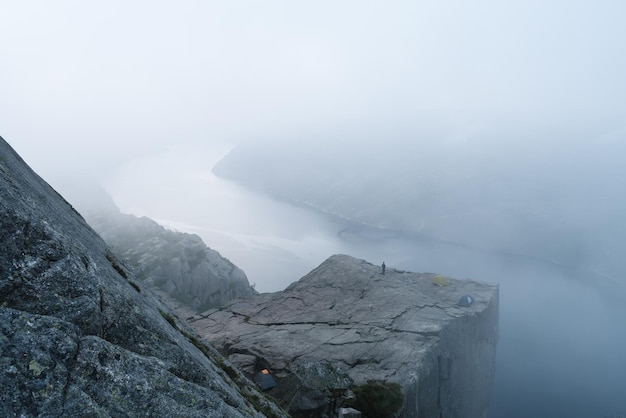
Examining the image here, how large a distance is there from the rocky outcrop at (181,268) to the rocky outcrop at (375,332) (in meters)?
32.7

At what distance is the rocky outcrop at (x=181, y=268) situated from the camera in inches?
2411

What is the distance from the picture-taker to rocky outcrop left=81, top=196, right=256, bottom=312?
61.2 meters

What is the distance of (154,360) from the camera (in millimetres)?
6586

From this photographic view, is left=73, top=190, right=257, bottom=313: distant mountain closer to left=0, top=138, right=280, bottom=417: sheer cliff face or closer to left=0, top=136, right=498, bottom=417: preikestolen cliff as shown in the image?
left=0, top=136, right=498, bottom=417: preikestolen cliff

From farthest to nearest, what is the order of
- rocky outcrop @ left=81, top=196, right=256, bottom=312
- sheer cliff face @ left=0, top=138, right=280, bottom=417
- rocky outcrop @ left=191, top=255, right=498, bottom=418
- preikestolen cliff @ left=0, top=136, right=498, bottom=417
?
rocky outcrop @ left=81, top=196, right=256, bottom=312
rocky outcrop @ left=191, top=255, right=498, bottom=418
preikestolen cliff @ left=0, top=136, right=498, bottom=417
sheer cliff face @ left=0, top=138, right=280, bottom=417

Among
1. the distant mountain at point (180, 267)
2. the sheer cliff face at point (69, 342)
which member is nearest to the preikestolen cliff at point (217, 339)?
the sheer cliff face at point (69, 342)

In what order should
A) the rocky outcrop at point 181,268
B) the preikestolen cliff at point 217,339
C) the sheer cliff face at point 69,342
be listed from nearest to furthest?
A: the sheer cliff face at point 69,342
the preikestolen cliff at point 217,339
the rocky outcrop at point 181,268

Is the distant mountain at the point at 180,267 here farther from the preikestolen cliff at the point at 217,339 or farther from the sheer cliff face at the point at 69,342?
the sheer cliff face at the point at 69,342

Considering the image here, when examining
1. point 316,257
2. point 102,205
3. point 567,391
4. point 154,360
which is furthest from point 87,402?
point 316,257

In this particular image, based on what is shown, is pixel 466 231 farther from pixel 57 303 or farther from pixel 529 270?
pixel 57 303

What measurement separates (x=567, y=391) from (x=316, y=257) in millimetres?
88839

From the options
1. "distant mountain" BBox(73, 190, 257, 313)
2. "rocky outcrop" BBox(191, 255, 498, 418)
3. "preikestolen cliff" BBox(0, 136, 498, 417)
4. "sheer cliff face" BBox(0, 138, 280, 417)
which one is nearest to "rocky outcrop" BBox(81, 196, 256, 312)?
"distant mountain" BBox(73, 190, 257, 313)

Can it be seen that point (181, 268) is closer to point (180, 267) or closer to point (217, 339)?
point (180, 267)

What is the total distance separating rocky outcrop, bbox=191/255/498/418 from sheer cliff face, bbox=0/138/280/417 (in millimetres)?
10318
